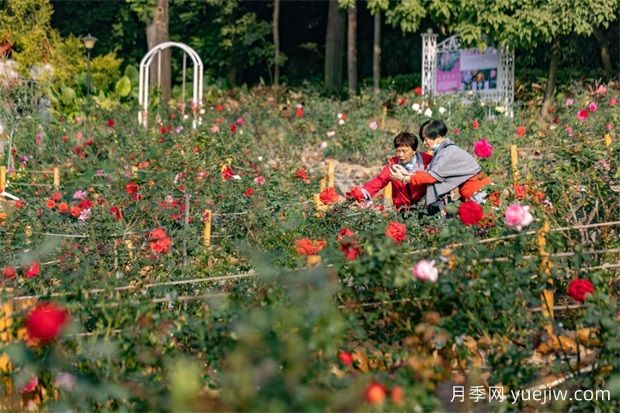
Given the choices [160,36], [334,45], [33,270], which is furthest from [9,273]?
[334,45]

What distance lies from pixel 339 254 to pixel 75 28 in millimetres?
27583

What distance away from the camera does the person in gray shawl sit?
24.8 ft

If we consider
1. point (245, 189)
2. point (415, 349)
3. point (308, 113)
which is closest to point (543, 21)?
point (308, 113)

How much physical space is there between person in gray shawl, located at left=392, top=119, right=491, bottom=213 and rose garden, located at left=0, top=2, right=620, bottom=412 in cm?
21

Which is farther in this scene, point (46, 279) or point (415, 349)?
point (46, 279)

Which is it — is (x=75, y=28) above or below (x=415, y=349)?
above

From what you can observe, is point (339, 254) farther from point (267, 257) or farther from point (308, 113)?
point (308, 113)

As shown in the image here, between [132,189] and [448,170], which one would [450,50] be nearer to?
[132,189]

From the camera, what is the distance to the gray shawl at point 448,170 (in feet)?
25.0

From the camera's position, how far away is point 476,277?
16.8 feet

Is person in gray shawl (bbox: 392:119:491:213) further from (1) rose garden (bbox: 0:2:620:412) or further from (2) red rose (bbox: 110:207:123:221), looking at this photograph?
(2) red rose (bbox: 110:207:123:221)

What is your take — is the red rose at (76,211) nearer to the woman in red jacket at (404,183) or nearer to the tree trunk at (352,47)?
the woman in red jacket at (404,183)

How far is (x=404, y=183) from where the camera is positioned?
778cm

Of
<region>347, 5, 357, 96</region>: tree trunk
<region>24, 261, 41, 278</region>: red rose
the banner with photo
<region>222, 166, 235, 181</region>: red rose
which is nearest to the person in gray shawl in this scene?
<region>222, 166, 235, 181</region>: red rose
